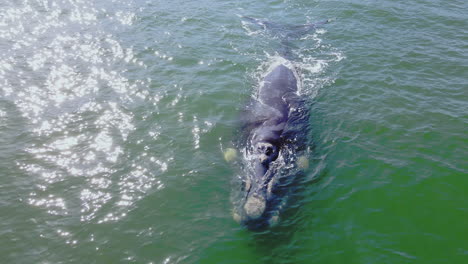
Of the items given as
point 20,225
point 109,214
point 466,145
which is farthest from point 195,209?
point 466,145

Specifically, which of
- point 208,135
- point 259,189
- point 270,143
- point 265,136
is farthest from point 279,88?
point 259,189

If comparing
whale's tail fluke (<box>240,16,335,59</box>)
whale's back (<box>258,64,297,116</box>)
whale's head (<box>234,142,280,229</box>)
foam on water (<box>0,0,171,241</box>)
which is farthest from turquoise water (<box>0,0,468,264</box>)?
whale's back (<box>258,64,297,116</box>)

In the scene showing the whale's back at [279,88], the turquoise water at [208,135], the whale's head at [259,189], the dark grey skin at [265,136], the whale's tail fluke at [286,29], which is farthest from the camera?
the whale's tail fluke at [286,29]

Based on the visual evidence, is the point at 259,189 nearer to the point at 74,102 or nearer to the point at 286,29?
the point at 74,102

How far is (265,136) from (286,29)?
40.5 ft

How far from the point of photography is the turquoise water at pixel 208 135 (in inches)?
408

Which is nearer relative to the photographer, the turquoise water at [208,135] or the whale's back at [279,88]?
the turquoise water at [208,135]

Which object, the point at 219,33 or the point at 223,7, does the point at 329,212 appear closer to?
the point at 219,33

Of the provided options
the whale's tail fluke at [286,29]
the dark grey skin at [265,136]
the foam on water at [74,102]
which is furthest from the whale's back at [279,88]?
the foam on water at [74,102]

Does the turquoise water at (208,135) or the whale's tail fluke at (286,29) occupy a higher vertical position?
the whale's tail fluke at (286,29)

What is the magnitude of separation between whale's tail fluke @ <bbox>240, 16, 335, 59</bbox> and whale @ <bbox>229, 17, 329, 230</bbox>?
357cm

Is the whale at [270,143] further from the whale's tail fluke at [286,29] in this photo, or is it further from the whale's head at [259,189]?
the whale's tail fluke at [286,29]

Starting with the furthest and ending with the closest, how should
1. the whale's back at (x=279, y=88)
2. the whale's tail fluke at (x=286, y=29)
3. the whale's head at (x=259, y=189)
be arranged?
1. the whale's tail fluke at (x=286, y=29)
2. the whale's back at (x=279, y=88)
3. the whale's head at (x=259, y=189)

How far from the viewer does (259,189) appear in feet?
37.8
